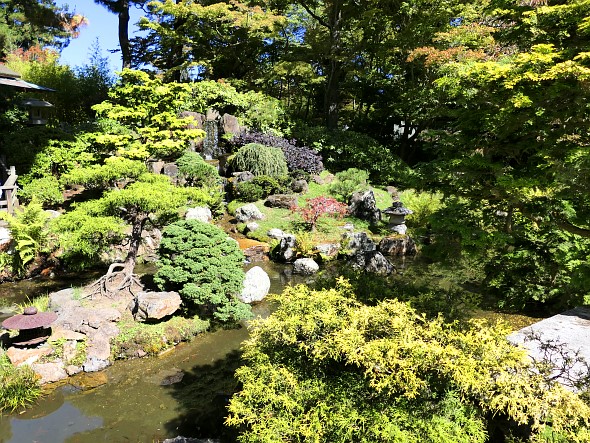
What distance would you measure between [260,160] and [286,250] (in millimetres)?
4908

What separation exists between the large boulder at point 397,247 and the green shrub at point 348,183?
3.41m

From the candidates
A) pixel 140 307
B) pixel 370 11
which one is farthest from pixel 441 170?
pixel 370 11

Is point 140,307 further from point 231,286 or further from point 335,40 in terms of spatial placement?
point 335,40

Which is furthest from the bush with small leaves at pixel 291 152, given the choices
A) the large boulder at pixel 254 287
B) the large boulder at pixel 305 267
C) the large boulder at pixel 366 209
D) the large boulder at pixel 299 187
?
the large boulder at pixel 254 287

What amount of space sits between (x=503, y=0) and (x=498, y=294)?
489cm

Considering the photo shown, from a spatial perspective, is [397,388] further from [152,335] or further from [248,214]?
[248,214]

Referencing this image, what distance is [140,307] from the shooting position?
7020mm

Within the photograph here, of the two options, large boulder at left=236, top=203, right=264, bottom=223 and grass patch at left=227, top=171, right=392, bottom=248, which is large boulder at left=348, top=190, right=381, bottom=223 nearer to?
grass patch at left=227, top=171, right=392, bottom=248

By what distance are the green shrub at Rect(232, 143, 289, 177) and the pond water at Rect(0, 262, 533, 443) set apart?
8949 millimetres

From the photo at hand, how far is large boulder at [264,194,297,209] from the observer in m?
→ 14.2

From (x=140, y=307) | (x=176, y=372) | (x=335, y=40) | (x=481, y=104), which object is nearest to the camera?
(x=481, y=104)

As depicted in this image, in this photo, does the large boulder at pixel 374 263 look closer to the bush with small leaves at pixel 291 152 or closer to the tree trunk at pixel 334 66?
the bush with small leaves at pixel 291 152

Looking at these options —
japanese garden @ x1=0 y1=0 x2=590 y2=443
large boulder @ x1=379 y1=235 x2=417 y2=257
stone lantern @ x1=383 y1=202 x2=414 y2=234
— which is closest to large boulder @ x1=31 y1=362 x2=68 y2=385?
japanese garden @ x1=0 y1=0 x2=590 y2=443

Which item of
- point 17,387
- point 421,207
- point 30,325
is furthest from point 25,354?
point 421,207
